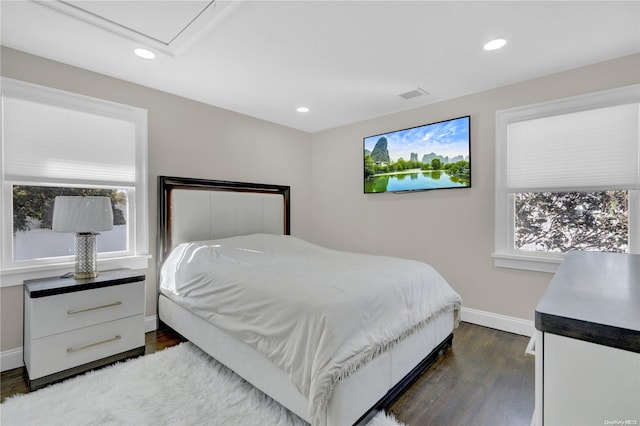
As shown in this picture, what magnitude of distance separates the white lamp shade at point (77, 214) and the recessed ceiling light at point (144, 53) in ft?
3.87

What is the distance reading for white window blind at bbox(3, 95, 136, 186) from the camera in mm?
2332

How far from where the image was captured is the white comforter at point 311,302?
4.86 ft

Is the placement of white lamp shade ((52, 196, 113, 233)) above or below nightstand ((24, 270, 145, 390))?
above

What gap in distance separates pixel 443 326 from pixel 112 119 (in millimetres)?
3434

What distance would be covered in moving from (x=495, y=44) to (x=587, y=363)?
239 centimetres

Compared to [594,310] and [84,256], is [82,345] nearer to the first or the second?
[84,256]

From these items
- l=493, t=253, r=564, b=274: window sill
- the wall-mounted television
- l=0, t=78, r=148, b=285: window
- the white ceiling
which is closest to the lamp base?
l=0, t=78, r=148, b=285: window

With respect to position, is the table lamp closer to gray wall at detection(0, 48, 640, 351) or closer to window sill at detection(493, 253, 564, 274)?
gray wall at detection(0, 48, 640, 351)

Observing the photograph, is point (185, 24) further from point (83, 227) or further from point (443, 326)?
point (443, 326)

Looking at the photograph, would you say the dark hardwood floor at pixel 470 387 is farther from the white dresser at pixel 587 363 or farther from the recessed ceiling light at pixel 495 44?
the recessed ceiling light at pixel 495 44

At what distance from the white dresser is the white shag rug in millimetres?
1356

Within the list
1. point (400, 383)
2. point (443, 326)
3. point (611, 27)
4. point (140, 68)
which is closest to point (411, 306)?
point (400, 383)

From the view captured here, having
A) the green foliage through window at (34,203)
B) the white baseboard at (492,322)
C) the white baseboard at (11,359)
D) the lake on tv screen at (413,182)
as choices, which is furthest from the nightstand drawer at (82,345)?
the lake on tv screen at (413,182)

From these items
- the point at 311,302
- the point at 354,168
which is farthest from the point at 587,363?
the point at 354,168
